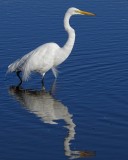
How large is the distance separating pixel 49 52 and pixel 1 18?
6.66 meters

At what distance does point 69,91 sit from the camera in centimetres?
1473

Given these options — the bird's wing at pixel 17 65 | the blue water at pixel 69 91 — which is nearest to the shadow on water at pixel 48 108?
the blue water at pixel 69 91

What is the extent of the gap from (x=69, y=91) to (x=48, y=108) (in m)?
1.11

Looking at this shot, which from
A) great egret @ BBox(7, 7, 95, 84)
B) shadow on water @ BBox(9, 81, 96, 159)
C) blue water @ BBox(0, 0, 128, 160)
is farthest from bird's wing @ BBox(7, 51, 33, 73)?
shadow on water @ BBox(9, 81, 96, 159)

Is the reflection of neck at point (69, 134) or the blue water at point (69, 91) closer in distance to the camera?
the reflection of neck at point (69, 134)

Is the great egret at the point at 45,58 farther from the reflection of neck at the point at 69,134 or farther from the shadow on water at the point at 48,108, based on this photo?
the reflection of neck at the point at 69,134

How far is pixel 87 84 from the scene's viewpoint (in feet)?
49.8

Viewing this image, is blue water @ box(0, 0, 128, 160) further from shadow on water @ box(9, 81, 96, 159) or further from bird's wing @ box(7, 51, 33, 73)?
bird's wing @ box(7, 51, 33, 73)

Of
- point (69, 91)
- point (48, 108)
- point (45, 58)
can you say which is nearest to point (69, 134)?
point (48, 108)

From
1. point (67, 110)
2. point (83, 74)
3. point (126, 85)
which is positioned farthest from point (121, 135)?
point (83, 74)

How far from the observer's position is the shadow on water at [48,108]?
11.1 meters

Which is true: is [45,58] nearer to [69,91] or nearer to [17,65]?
[17,65]

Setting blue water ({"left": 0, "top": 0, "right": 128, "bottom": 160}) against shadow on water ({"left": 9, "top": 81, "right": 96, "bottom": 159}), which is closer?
shadow on water ({"left": 9, "top": 81, "right": 96, "bottom": 159})

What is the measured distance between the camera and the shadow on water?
36.4 feet
